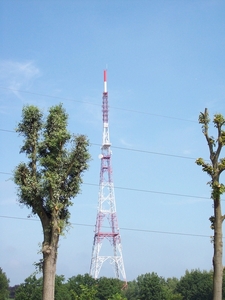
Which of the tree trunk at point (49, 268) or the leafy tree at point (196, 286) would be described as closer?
the tree trunk at point (49, 268)

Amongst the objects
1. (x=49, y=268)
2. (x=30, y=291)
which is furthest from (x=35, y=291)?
(x=49, y=268)

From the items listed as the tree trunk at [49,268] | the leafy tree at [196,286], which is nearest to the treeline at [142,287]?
the leafy tree at [196,286]

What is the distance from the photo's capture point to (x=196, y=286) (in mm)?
98875

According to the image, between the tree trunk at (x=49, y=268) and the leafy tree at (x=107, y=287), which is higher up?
the leafy tree at (x=107, y=287)

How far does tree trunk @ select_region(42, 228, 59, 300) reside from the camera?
22500 millimetres

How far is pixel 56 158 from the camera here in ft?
79.2

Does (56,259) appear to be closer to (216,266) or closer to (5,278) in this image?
(216,266)

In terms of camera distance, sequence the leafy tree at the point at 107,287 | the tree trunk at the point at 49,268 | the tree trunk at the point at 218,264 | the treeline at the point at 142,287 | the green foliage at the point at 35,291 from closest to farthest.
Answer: the tree trunk at the point at 218,264 < the tree trunk at the point at 49,268 < the green foliage at the point at 35,291 < the treeline at the point at 142,287 < the leafy tree at the point at 107,287

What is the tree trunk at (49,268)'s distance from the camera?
73.8 feet

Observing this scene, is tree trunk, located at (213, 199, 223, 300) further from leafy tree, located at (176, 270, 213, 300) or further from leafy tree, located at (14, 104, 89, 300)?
leafy tree, located at (176, 270, 213, 300)

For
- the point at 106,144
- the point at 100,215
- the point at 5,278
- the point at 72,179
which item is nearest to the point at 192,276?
the point at 100,215

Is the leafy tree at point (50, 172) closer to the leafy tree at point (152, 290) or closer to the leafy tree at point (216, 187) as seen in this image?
the leafy tree at point (216, 187)

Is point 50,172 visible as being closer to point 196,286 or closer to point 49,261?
point 49,261

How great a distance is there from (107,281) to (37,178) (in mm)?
79871
